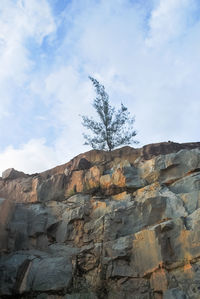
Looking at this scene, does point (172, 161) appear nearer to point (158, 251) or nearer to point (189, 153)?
point (189, 153)

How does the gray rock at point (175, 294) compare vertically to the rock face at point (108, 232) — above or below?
below

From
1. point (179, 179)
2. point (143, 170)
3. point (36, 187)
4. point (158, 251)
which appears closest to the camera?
point (158, 251)

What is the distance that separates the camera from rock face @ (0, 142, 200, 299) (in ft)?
23.2

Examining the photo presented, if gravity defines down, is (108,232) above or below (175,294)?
above

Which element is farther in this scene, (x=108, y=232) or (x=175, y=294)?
(x=108, y=232)

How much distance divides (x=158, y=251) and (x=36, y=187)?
6.02 meters

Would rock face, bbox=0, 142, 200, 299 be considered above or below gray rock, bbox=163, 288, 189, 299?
above

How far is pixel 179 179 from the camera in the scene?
30.2ft

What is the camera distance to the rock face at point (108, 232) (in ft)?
23.2

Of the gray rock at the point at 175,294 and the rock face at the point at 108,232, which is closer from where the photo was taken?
the gray rock at the point at 175,294

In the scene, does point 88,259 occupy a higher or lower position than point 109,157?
lower

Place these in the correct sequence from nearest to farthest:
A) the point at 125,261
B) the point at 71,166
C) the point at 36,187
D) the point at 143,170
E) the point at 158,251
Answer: the point at 158,251
the point at 125,261
the point at 143,170
the point at 36,187
the point at 71,166

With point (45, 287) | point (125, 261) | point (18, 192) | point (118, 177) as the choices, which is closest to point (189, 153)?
point (118, 177)

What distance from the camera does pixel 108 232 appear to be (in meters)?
8.56
